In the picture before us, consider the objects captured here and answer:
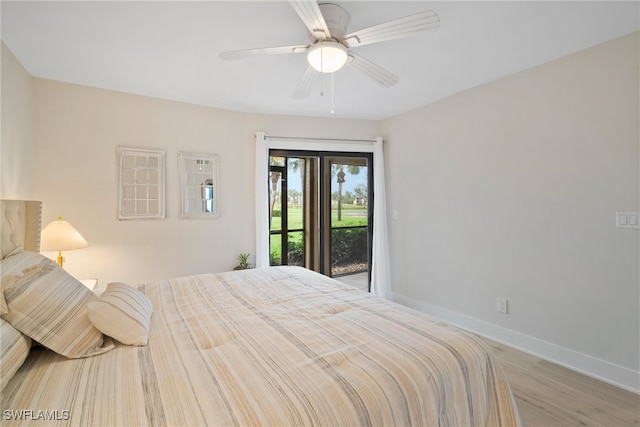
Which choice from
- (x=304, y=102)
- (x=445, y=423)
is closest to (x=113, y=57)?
(x=304, y=102)

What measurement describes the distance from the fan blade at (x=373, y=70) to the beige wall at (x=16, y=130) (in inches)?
90.9

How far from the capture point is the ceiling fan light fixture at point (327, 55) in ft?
5.75

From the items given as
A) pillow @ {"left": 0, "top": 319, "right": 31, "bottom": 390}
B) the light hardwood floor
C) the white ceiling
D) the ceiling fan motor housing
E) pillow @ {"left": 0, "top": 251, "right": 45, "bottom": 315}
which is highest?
the white ceiling

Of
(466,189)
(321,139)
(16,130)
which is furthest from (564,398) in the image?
(16,130)

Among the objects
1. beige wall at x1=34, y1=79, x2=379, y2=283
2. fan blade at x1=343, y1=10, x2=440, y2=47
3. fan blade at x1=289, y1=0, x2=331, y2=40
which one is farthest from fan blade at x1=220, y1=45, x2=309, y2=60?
beige wall at x1=34, y1=79, x2=379, y2=283

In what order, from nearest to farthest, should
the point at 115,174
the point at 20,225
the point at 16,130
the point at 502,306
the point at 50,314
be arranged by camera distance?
the point at 50,314 → the point at 20,225 → the point at 16,130 → the point at 502,306 → the point at 115,174

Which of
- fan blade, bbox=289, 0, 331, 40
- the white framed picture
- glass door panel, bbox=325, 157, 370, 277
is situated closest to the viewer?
fan blade, bbox=289, 0, 331, 40

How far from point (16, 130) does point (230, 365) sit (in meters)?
2.53

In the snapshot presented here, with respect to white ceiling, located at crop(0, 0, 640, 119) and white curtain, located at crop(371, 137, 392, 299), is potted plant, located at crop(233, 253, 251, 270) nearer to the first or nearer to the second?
white curtain, located at crop(371, 137, 392, 299)

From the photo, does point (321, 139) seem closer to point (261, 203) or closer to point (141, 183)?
point (261, 203)

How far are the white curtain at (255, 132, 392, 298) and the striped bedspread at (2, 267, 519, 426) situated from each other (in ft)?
6.71

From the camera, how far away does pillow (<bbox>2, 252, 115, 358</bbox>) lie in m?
1.14

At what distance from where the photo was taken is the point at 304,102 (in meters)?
3.38

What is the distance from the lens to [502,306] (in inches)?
114
